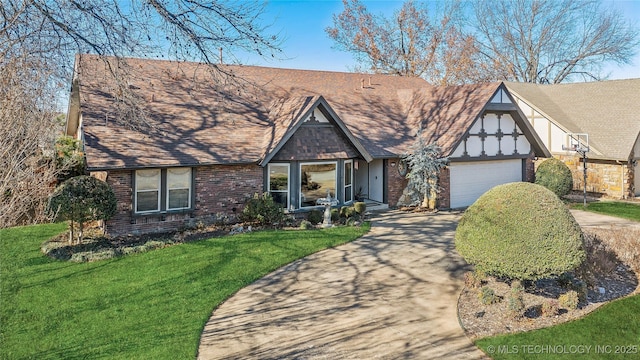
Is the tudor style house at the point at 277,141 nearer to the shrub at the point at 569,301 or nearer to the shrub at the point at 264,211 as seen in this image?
the shrub at the point at 264,211

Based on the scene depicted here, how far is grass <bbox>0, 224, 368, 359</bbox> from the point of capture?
→ 6.50 m

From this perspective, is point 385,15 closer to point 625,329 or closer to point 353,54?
point 353,54

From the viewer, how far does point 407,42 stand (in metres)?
34.6

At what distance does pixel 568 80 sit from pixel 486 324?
39.6m

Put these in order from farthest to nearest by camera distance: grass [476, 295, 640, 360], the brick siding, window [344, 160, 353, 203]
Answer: the brick siding → window [344, 160, 353, 203] → grass [476, 295, 640, 360]

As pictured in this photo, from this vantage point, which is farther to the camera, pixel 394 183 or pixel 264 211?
pixel 394 183

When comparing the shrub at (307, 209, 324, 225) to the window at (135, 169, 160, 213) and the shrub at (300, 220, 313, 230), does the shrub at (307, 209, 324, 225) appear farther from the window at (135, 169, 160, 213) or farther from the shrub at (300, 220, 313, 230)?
the window at (135, 169, 160, 213)

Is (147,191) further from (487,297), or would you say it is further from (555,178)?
(555,178)

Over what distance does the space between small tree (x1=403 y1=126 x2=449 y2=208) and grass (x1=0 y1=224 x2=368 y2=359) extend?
5.34m

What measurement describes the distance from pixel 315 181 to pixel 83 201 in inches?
312

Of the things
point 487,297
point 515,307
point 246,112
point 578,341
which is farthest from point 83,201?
point 578,341

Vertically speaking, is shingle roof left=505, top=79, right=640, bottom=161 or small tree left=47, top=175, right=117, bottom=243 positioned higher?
shingle roof left=505, top=79, right=640, bottom=161

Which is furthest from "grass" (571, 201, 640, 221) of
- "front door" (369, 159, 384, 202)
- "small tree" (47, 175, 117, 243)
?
"small tree" (47, 175, 117, 243)

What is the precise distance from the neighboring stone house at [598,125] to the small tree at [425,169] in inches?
397
